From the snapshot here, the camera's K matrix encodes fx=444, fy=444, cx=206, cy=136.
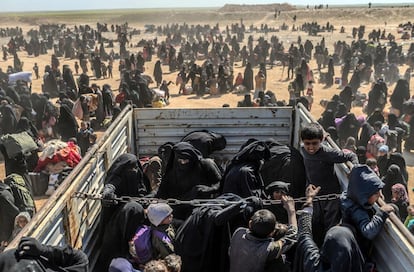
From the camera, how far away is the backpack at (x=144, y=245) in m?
3.38

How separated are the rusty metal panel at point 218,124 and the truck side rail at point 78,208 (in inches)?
27.7

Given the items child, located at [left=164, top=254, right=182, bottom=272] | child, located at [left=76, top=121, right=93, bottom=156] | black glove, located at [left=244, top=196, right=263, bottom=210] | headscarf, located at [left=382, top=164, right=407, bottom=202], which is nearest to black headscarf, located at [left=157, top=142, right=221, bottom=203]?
black glove, located at [left=244, top=196, right=263, bottom=210]

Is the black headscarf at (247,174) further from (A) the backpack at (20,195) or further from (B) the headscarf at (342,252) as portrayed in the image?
(A) the backpack at (20,195)

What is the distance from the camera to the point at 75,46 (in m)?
30.4

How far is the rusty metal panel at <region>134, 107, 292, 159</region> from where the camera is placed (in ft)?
19.4

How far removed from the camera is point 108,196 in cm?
402

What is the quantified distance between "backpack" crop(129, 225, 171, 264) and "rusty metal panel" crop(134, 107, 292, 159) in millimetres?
2617

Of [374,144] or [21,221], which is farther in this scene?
[374,144]

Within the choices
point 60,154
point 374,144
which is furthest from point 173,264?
point 374,144

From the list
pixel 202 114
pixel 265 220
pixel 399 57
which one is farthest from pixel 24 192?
pixel 399 57

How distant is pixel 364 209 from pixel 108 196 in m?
2.19

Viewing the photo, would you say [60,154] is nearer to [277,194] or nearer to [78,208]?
[78,208]

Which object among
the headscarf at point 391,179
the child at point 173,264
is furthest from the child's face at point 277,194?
the headscarf at point 391,179

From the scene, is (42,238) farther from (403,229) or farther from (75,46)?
(75,46)
